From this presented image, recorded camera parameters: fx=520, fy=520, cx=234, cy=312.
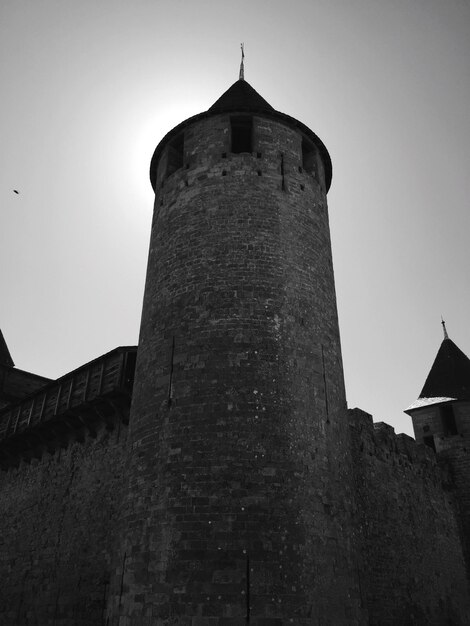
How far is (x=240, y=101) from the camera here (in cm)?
1443

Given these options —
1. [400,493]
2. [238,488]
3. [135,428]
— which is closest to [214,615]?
[238,488]

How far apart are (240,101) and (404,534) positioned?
13.8 metres

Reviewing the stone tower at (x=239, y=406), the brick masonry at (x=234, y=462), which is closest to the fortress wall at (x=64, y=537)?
the brick masonry at (x=234, y=462)

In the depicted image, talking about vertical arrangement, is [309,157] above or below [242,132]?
below

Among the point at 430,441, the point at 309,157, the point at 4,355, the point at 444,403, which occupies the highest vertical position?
the point at 4,355

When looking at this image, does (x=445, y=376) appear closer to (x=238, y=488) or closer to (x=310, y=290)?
(x=310, y=290)

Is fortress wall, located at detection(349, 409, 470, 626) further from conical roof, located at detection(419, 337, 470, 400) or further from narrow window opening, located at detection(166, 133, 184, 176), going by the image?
narrow window opening, located at detection(166, 133, 184, 176)

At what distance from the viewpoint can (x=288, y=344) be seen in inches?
415

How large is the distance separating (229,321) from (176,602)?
5.05m

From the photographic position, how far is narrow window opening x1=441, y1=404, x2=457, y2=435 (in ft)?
71.4

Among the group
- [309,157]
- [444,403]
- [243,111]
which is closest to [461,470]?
[444,403]

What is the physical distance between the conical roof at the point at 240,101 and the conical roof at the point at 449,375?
577 inches

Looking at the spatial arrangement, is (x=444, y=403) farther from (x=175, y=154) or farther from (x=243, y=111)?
(x=175, y=154)

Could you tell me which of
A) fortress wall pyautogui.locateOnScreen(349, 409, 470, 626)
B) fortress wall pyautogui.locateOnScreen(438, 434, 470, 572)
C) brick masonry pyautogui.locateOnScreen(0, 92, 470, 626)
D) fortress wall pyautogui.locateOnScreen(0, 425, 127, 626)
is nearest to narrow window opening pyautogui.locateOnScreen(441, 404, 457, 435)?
fortress wall pyautogui.locateOnScreen(438, 434, 470, 572)
